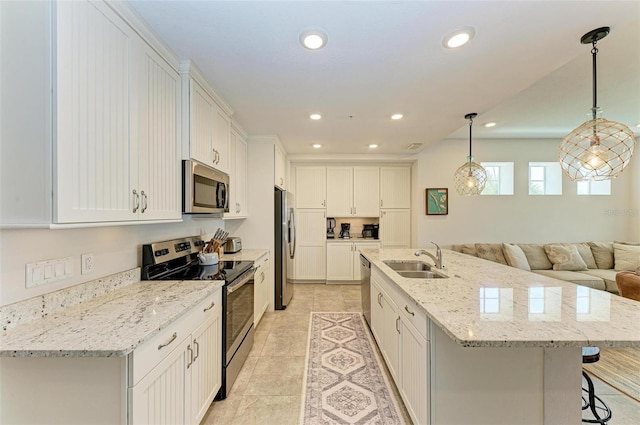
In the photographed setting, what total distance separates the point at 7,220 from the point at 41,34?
0.74 metres

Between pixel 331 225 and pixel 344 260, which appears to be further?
pixel 331 225

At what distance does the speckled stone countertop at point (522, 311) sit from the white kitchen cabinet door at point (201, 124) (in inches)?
72.5

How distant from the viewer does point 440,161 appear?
4.87m

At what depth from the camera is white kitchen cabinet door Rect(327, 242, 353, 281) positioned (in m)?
5.21

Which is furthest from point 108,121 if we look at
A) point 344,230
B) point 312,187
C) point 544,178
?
point 544,178

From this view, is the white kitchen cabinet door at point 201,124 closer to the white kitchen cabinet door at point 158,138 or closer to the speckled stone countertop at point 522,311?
the white kitchen cabinet door at point 158,138

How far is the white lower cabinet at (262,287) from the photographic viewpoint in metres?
2.98

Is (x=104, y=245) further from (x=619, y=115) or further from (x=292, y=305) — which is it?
(x=619, y=115)

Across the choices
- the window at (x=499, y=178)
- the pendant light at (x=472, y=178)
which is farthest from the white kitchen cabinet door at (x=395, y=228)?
the pendant light at (x=472, y=178)

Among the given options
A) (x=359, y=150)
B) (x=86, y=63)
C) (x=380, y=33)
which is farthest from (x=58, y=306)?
(x=359, y=150)

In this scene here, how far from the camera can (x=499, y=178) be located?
4.84 meters

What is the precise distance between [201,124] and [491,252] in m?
4.70

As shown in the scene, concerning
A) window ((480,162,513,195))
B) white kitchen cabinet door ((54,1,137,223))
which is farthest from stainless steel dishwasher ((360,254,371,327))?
window ((480,162,513,195))

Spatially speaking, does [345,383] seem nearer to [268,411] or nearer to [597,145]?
[268,411]
